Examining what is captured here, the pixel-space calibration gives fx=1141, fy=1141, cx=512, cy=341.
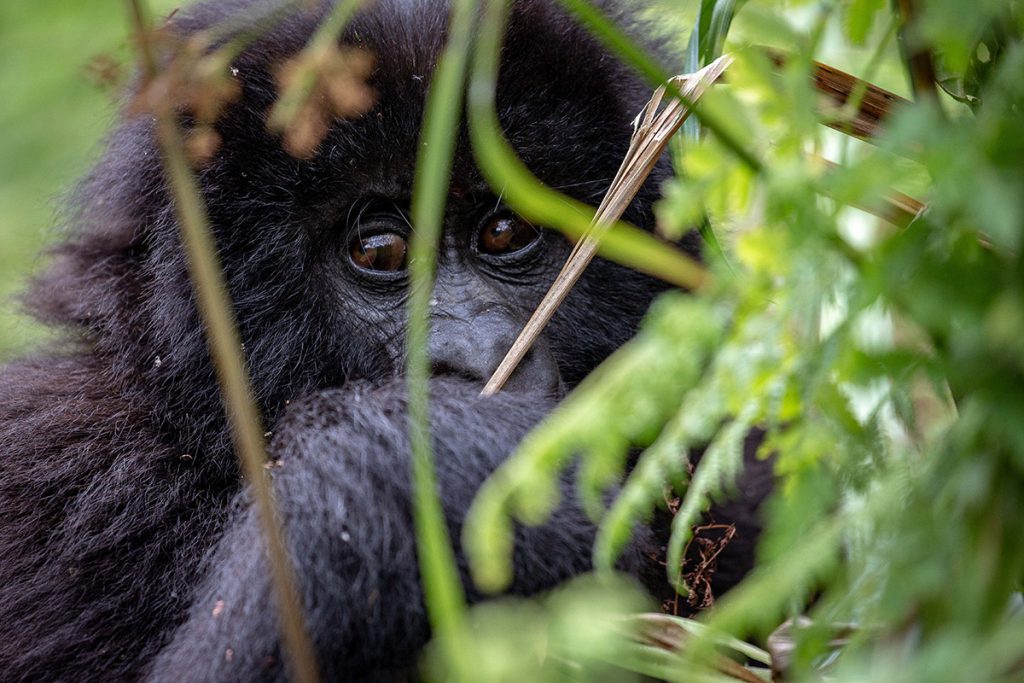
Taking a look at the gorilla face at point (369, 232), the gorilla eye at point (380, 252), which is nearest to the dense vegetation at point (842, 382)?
the gorilla face at point (369, 232)

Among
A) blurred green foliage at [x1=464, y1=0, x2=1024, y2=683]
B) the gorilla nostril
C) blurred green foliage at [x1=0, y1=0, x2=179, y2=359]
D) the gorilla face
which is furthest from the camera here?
blurred green foliage at [x1=0, y1=0, x2=179, y2=359]

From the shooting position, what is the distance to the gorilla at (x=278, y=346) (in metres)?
1.75

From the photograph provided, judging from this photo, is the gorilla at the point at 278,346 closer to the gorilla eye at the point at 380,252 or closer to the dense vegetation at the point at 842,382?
the gorilla eye at the point at 380,252

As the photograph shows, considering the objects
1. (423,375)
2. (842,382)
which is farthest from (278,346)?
(842,382)

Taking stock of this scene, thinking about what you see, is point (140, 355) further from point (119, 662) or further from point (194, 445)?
point (119, 662)

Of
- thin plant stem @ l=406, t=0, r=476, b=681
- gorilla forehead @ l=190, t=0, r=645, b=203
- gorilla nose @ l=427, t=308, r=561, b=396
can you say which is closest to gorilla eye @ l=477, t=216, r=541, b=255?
gorilla forehead @ l=190, t=0, r=645, b=203

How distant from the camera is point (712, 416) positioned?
1096 millimetres

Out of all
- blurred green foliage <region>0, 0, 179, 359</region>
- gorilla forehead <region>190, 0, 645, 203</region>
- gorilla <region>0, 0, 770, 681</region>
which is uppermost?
gorilla forehead <region>190, 0, 645, 203</region>

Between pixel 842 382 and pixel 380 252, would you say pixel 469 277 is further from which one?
pixel 842 382

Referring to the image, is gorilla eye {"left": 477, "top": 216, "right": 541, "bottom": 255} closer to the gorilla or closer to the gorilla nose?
the gorilla

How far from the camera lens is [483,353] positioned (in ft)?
7.25

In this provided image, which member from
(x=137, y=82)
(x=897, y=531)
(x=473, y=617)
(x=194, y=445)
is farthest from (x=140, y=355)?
(x=897, y=531)

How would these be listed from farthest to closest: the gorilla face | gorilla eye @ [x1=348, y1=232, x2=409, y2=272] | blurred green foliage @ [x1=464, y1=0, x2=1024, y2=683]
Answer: gorilla eye @ [x1=348, y1=232, x2=409, y2=272] < the gorilla face < blurred green foliage @ [x1=464, y1=0, x2=1024, y2=683]

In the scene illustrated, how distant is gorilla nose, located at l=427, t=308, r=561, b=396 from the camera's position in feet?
7.14
